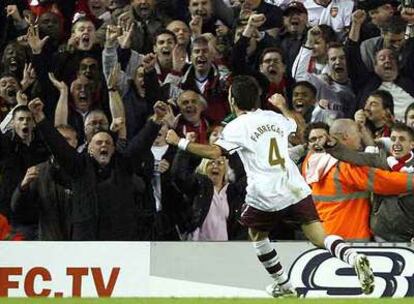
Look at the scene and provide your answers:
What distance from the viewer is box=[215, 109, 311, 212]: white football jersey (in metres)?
9.44

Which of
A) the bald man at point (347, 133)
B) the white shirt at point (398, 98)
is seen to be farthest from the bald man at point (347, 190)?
the white shirt at point (398, 98)

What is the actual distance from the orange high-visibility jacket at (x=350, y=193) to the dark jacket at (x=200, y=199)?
3.21 feet

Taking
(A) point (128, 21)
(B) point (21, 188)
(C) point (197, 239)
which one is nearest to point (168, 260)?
(C) point (197, 239)

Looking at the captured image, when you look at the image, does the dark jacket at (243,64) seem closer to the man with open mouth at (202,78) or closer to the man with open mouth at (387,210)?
the man with open mouth at (202,78)

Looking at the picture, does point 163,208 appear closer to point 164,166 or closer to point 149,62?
point 164,166

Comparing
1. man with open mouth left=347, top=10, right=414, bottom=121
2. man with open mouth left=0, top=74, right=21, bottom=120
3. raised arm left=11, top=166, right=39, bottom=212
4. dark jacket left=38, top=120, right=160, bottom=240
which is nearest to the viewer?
dark jacket left=38, top=120, right=160, bottom=240

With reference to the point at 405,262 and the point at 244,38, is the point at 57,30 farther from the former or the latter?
the point at 405,262

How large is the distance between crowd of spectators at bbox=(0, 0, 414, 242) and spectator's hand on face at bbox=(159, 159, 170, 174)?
22 mm

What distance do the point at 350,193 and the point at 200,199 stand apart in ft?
4.92

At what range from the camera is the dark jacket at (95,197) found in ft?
35.3

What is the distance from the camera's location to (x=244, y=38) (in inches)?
510

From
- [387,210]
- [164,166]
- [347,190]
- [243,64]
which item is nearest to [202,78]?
[243,64]

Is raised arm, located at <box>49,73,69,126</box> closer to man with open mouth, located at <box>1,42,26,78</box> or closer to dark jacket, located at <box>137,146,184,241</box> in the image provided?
man with open mouth, located at <box>1,42,26,78</box>

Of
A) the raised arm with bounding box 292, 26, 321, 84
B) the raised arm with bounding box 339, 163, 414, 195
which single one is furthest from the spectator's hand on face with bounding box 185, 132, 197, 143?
the raised arm with bounding box 339, 163, 414, 195
